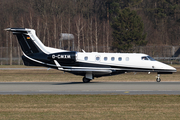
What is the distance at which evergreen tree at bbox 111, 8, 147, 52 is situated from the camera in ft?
232

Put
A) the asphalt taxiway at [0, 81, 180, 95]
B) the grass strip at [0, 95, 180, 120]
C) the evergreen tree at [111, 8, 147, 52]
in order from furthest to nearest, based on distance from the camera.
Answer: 1. the evergreen tree at [111, 8, 147, 52]
2. the asphalt taxiway at [0, 81, 180, 95]
3. the grass strip at [0, 95, 180, 120]

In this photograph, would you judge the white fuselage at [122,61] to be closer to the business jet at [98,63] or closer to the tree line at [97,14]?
the business jet at [98,63]

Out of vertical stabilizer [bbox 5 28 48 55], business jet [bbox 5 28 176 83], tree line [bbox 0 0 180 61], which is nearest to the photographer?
business jet [bbox 5 28 176 83]

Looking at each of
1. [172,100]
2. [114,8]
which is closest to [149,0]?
[114,8]

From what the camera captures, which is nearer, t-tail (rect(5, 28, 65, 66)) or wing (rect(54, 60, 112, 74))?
wing (rect(54, 60, 112, 74))

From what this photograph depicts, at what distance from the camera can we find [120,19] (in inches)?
2854

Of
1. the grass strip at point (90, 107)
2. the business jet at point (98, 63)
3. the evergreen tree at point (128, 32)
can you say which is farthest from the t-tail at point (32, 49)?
the evergreen tree at point (128, 32)

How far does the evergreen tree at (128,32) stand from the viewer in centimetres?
7075

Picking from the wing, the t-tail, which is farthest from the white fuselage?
the t-tail

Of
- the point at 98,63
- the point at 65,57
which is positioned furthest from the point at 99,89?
the point at 65,57

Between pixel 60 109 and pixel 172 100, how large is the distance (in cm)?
651

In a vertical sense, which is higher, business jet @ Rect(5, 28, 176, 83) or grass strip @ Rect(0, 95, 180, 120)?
business jet @ Rect(5, 28, 176, 83)

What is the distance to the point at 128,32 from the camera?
7131 cm

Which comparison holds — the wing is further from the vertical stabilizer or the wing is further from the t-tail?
the vertical stabilizer
